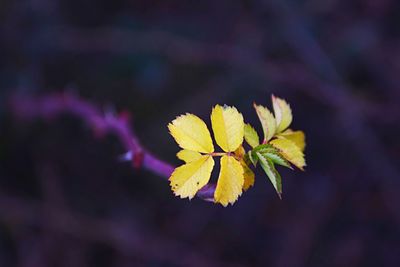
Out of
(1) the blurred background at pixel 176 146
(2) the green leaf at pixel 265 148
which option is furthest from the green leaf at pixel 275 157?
(1) the blurred background at pixel 176 146

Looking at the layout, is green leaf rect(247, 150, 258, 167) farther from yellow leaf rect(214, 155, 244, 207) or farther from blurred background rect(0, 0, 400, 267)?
blurred background rect(0, 0, 400, 267)

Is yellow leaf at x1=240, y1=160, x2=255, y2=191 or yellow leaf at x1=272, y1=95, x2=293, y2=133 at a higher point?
yellow leaf at x1=272, y1=95, x2=293, y2=133

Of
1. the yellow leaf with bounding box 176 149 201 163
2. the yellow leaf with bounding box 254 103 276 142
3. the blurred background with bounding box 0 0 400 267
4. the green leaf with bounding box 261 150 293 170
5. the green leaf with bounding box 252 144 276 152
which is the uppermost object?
the blurred background with bounding box 0 0 400 267

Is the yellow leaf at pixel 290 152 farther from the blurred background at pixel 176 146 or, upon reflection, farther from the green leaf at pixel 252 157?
the blurred background at pixel 176 146

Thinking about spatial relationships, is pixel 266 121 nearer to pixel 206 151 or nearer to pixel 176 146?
pixel 206 151

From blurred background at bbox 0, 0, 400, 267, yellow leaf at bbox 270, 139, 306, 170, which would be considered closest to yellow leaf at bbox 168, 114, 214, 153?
yellow leaf at bbox 270, 139, 306, 170

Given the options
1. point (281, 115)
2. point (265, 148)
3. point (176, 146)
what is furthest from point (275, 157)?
point (176, 146)
